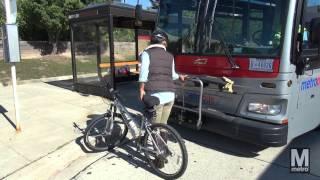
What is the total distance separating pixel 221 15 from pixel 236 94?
120 centimetres

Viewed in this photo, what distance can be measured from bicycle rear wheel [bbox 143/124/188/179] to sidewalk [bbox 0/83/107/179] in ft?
4.65

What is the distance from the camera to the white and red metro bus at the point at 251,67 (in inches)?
180

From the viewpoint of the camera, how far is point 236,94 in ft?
16.7

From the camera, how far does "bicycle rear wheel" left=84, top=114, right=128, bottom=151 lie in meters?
5.51

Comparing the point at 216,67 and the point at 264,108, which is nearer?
the point at 264,108

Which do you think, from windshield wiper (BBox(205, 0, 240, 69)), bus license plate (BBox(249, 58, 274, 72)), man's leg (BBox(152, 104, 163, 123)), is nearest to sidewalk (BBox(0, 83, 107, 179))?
man's leg (BBox(152, 104, 163, 123))

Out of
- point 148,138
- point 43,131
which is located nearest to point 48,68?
point 43,131

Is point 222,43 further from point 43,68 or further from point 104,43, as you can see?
point 43,68

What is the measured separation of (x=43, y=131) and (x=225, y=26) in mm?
3791

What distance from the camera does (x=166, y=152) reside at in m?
4.61

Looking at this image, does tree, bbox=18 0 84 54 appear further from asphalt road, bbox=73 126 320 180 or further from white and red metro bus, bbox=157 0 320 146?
asphalt road, bbox=73 126 320 180

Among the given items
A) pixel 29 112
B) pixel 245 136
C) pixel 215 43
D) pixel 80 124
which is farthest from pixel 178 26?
pixel 29 112

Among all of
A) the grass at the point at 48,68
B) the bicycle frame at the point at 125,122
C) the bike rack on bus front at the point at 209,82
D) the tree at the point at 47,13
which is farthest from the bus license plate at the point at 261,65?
the tree at the point at 47,13

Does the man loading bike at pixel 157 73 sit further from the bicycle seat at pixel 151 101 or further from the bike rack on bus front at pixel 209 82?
the bike rack on bus front at pixel 209 82
